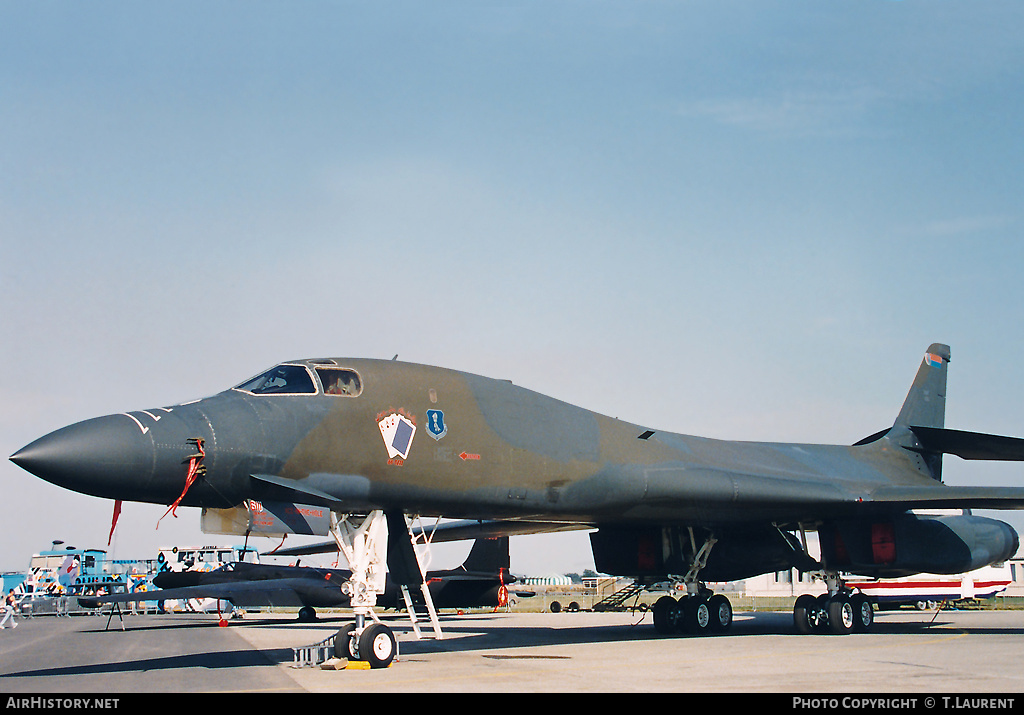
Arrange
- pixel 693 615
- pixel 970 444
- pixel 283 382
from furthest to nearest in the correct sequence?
pixel 970 444
pixel 693 615
pixel 283 382

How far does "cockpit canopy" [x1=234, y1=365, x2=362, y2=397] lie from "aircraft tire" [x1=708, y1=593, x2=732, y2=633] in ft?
32.5

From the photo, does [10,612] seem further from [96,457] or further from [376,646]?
[96,457]

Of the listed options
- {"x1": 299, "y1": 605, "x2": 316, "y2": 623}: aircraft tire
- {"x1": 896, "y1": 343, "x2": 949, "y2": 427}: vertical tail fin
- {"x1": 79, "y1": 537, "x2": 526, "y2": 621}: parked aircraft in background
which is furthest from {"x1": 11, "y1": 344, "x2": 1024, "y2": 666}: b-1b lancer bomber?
{"x1": 299, "y1": 605, "x2": 316, "y2": 623}: aircraft tire

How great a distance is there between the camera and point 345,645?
11.9 metres

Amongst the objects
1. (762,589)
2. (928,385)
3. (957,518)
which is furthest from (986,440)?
(762,589)

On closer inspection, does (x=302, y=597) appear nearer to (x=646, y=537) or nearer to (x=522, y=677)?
(x=646, y=537)

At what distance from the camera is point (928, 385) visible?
23656mm

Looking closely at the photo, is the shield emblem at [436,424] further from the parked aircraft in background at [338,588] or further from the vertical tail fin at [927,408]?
the parked aircraft in background at [338,588]

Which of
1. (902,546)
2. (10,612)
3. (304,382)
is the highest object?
(304,382)

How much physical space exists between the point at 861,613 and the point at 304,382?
12.8m

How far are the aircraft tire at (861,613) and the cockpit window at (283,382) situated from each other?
41.1ft

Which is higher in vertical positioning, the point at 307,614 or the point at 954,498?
the point at 954,498

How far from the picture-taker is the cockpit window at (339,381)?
40.8 ft

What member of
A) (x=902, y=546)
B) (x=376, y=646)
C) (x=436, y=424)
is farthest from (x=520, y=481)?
(x=902, y=546)
